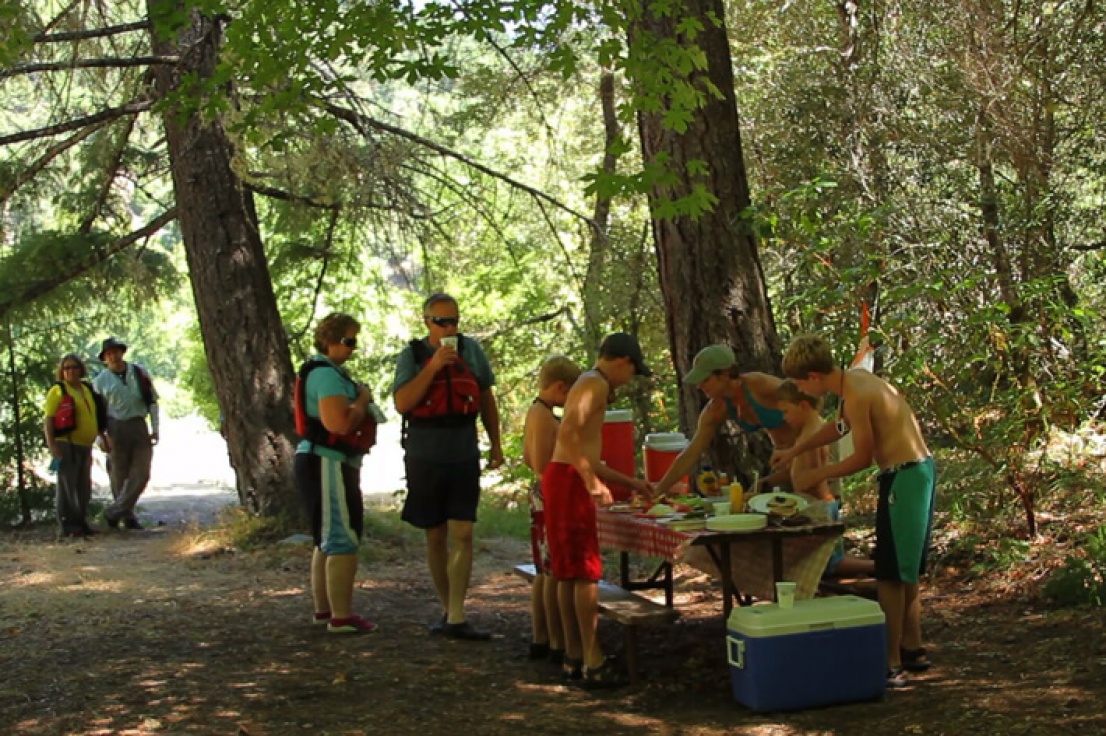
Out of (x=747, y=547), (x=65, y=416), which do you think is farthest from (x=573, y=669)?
(x=65, y=416)

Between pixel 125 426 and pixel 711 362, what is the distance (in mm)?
7264

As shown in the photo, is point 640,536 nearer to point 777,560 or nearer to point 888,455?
point 777,560

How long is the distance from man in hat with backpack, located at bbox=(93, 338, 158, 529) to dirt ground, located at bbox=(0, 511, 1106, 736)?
112 inches

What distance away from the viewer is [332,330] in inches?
268

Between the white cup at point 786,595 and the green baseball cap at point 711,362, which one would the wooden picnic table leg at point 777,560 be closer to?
the white cup at point 786,595

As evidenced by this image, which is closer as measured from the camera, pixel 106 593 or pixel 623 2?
pixel 623 2

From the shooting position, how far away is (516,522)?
12.6 metres

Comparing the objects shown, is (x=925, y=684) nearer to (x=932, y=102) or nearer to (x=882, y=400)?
(x=882, y=400)

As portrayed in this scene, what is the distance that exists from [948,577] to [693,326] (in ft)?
6.90

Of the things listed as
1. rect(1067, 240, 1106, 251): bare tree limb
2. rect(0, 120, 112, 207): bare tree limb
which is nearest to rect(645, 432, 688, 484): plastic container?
rect(1067, 240, 1106, 251): bare tree limb

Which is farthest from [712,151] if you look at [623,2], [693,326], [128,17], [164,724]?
[128,17]

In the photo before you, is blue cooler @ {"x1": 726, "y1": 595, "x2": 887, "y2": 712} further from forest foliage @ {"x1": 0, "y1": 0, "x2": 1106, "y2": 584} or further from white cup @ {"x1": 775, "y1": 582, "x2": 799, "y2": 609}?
forest foliage @ {"x1": 0, "y1": 0, "x2": 1106, "y2": 584}

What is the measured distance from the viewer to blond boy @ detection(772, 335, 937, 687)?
5586 millimetres

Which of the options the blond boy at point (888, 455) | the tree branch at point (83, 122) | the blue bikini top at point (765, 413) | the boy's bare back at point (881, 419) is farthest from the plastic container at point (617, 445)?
the tree branch at point (83, 122)
